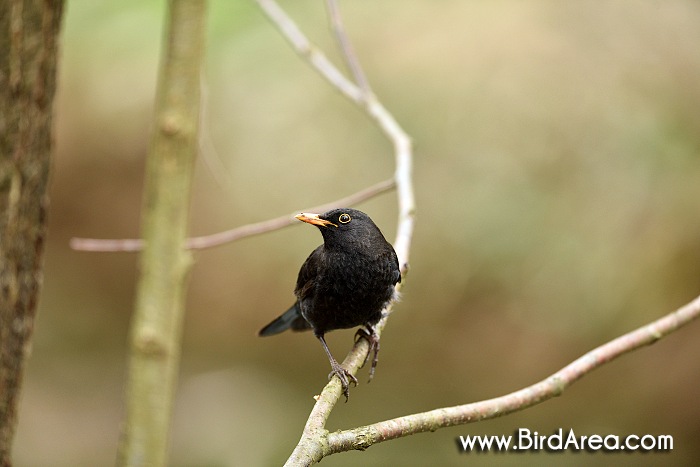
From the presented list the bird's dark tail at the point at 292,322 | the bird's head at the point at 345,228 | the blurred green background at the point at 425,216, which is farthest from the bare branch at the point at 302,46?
the blurred green background at the point at 425,216

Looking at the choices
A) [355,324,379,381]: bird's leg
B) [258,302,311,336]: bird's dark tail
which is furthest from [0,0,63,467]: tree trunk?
[258,302,311,336]: bird's dark tail

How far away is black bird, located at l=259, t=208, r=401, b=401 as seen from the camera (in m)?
3.28

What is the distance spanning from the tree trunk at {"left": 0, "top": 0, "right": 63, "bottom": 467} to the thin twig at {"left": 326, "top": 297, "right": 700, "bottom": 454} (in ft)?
4.23

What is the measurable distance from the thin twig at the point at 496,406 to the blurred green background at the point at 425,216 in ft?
12.9

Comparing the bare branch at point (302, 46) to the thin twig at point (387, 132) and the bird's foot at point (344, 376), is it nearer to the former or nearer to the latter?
the thin twig at point (387, 132)

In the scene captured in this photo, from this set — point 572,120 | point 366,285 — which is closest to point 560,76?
point 572,120

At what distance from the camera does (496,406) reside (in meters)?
2.42

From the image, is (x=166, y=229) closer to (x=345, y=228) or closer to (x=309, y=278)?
(x=345, y=228)

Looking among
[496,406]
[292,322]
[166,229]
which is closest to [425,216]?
[292,322]

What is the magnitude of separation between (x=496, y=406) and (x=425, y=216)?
442cm

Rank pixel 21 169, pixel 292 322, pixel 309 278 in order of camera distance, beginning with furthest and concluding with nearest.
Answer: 1. pixel 292 322
2. pixel 309 278
3. pixel 21 169

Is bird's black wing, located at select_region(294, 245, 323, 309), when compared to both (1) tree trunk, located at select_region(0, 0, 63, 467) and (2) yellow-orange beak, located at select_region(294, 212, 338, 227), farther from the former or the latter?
(1) tree trunk, located at select_region(0, 0, 63, 467)

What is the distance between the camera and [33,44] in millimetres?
2604

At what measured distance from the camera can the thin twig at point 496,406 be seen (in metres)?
2.07
